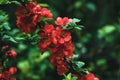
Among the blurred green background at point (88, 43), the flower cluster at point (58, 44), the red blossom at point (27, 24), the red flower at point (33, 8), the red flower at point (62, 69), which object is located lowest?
the red flower at point (62, 69)

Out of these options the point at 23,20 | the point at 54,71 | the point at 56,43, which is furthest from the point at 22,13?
the point at 54,71

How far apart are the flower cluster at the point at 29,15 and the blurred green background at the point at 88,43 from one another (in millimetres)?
1979

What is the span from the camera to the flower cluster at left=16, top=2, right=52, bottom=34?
1.96 metres

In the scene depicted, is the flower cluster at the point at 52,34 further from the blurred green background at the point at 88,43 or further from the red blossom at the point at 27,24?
the blurred green background at the point at 88,43

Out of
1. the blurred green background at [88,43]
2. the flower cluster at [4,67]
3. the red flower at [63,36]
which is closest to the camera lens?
the red flower at [63,36]

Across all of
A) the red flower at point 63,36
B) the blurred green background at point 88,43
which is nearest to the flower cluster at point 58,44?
the red flower at point 63,36

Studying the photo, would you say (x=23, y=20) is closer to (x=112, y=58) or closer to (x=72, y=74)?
(x=72, y=74)

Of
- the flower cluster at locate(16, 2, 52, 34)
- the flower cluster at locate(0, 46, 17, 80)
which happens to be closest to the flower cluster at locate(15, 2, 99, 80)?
the flower cluster at locate(16, 2, 52, 34)

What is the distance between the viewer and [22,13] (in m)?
1.98

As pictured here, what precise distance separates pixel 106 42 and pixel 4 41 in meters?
2.58

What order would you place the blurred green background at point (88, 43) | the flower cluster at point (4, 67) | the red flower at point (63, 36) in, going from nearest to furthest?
the red flower at point (63, 36)
the flower cluster at point (4, 67)
the blurred green background at point (88, 43)

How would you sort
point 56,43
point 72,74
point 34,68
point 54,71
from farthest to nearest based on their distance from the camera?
point 54,71, point 34,68, point 72,74, point 56,43

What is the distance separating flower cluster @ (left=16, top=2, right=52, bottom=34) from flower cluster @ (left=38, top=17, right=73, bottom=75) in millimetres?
48

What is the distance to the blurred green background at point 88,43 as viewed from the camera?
416cm
